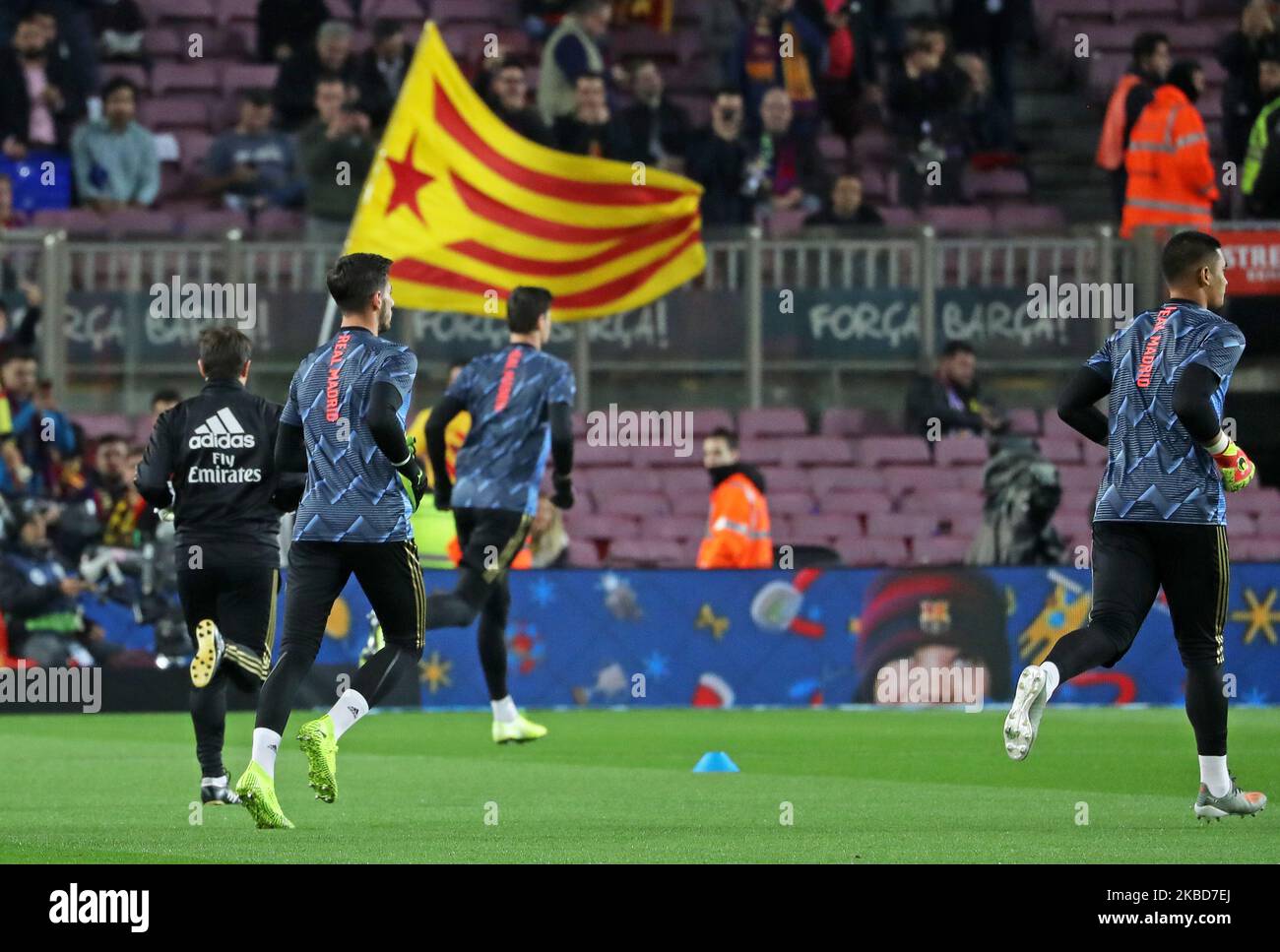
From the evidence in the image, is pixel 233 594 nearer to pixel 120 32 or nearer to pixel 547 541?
pixel 547 541

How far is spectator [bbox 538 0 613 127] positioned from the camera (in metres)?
22.8

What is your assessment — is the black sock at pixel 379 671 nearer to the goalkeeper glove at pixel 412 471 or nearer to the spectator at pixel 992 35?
the goalkeeper glove at pixel 412 471

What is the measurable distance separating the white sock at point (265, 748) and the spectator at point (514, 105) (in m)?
12.5

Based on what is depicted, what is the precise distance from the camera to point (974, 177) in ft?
79.4

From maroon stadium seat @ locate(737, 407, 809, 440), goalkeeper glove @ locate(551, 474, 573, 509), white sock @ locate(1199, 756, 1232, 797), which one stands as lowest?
white sock @ locate(1199, 756, 1232, 797)

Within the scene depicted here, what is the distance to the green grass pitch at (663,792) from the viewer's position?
28.9 ft

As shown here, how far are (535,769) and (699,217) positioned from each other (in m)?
9.22

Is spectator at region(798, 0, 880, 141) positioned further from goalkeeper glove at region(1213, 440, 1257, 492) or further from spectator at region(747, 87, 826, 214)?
goalkeeper glove at region(1213, 440, 1257, 492)

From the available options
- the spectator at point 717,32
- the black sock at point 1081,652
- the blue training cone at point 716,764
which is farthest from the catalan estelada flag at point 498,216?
the black sock at point 1081,652

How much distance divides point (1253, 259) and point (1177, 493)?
491 inches

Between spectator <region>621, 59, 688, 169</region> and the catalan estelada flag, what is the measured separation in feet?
6.21

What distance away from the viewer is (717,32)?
83.0ft

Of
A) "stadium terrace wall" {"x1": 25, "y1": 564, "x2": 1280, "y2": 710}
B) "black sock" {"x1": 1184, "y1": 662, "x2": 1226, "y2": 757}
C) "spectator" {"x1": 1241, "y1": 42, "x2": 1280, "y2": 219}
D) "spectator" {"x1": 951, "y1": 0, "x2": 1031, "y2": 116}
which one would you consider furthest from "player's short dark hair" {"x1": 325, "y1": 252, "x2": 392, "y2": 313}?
"spectator" {"x1": 951, "y1": 0, "x2": 1031, "y2": 116}

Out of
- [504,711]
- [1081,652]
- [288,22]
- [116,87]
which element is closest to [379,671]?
[1081,652]
